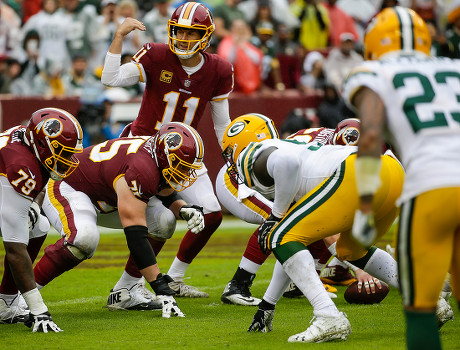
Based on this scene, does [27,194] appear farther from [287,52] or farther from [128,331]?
[287,52]

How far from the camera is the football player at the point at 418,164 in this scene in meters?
3.15

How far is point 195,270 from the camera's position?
7730mm

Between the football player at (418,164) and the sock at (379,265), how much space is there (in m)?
1.62

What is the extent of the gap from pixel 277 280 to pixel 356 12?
10.5 metres

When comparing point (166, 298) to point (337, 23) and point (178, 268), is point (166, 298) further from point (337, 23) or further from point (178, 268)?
point (337, 23)

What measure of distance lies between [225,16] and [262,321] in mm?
8955

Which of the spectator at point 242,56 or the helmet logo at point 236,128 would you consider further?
the spectator at point 242,56

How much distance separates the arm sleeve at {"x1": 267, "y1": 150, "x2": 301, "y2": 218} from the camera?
442 cm

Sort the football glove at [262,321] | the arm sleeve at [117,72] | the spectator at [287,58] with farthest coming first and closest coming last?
the spectator at [287,58] → the arm sleeve at [117,72] → the football glove at [262,321]

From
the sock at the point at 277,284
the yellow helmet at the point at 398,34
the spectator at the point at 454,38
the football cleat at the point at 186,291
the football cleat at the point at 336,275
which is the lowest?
the football cleat at the point at 186,291

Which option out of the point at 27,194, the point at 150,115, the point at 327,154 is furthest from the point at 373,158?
the point at 150,115

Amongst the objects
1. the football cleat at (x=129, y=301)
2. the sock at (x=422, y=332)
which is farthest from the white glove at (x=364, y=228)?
the football cleat at (x=129, y=301)

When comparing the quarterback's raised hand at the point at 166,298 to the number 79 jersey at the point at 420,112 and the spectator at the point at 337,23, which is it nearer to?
the number 79 jersey at the point at 420,112

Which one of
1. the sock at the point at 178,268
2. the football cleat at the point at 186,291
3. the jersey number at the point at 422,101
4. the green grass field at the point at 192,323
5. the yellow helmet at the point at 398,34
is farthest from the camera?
the sock at the point at 178,268
